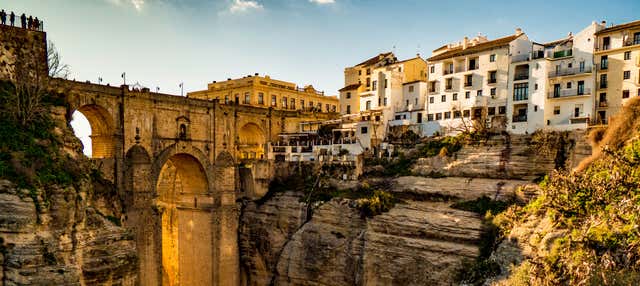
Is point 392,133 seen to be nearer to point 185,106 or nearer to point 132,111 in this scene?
point 185,106

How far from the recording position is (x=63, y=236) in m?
17.0

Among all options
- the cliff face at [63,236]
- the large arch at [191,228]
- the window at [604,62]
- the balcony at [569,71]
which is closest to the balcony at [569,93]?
the balcony at [569,71]

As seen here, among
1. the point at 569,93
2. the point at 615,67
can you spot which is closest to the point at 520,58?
the point at 569,93

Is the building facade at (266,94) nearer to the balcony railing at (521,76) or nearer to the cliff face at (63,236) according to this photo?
the balcony railing at (521,76)

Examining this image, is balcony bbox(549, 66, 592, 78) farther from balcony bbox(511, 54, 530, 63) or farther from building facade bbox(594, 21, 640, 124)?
balcony bbox(511, 54, 530, 63)

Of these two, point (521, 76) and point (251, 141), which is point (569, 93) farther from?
point (251, 141)

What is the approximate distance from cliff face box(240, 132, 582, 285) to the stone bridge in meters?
3.45

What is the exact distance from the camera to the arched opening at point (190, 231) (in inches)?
1262

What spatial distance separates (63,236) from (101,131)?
11.6 metres

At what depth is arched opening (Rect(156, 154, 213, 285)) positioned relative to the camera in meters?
32.1

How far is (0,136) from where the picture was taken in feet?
59.8

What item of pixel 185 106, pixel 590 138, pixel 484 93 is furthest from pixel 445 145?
pixel 185 106

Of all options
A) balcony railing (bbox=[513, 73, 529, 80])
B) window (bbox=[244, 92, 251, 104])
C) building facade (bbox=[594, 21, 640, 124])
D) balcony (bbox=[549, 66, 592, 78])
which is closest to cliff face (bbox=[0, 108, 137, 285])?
window (bbox=[244, 92, 251, 104])

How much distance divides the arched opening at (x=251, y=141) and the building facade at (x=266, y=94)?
546 centimetres
